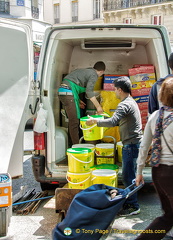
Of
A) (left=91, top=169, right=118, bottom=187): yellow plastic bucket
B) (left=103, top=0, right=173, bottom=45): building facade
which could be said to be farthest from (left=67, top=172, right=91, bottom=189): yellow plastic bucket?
(left=103, top=0, right=173, bottom=45): building facade

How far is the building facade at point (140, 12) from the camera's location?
30.6 meters

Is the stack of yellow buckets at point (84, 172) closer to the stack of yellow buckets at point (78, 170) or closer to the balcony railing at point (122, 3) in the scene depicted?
the stack of yellow buckets at point (78, 170)

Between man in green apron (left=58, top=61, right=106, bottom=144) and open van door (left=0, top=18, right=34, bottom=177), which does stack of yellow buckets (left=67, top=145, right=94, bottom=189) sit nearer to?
open van door (left=0, top=18, right=34, bottom=177)

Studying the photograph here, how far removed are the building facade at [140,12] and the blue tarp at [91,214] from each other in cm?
2849

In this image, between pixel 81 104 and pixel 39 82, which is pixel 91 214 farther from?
pixel 81 104

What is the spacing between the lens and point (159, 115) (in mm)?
2770

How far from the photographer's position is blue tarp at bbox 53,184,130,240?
2801mm

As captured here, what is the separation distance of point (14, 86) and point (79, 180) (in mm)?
1392

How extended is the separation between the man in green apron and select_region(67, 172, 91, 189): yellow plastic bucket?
47.4 inches

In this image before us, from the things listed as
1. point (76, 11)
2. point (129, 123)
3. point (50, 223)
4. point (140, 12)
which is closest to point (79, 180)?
point (50, 223)

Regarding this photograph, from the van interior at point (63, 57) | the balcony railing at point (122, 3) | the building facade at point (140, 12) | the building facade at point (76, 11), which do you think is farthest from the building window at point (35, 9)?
the van interior at point (63, 57)

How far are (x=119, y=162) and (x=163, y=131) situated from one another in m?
2.34

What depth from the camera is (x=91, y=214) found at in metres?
2.79

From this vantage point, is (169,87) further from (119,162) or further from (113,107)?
(113,107)
